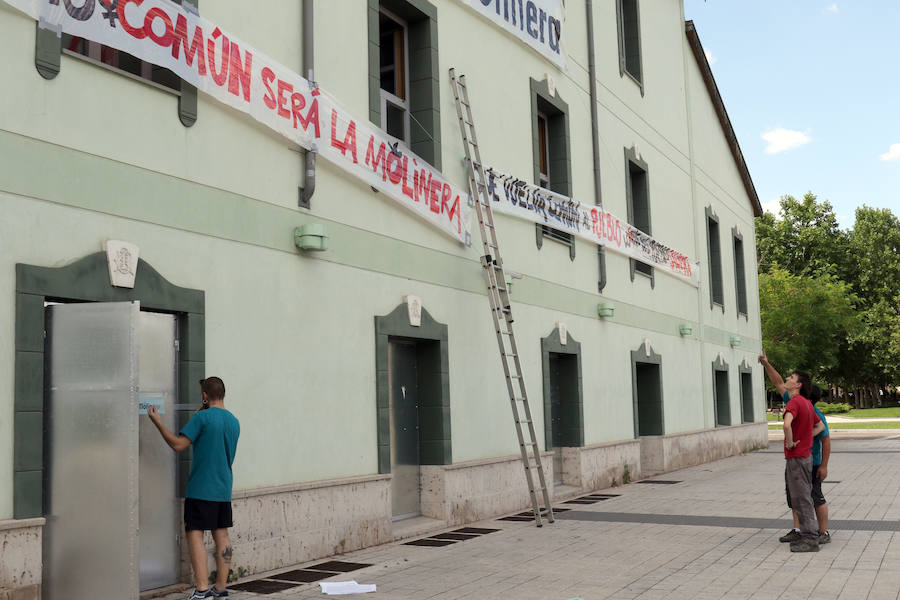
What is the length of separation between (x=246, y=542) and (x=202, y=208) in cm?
297

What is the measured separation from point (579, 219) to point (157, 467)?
9.60 metres

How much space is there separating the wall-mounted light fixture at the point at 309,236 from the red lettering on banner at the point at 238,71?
4.47 ft

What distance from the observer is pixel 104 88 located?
6746 millimetres

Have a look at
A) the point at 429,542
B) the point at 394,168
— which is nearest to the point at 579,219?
the point at 394,168

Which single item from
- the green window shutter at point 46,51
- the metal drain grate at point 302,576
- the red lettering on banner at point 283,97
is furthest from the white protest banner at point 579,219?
the green window shutter at point 46,51

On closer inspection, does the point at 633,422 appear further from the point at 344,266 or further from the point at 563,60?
the point at 344,266

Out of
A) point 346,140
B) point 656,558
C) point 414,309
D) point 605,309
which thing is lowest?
point 656,558

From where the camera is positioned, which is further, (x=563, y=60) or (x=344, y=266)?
(x=563, y=60)

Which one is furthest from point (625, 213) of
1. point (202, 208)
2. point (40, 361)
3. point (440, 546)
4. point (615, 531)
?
point (40, 361)

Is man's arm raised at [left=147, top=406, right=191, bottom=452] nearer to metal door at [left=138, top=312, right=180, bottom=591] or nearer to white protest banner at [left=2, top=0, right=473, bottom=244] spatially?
metal door at [left=138, top=312, right=180, bottom=591]

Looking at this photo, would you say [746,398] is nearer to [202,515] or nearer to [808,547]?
[808,547]

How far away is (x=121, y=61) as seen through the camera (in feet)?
24.1

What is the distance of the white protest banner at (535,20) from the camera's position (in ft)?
42.1

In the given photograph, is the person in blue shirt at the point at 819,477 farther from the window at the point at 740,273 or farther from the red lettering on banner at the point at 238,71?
the window at the point at 740,273
